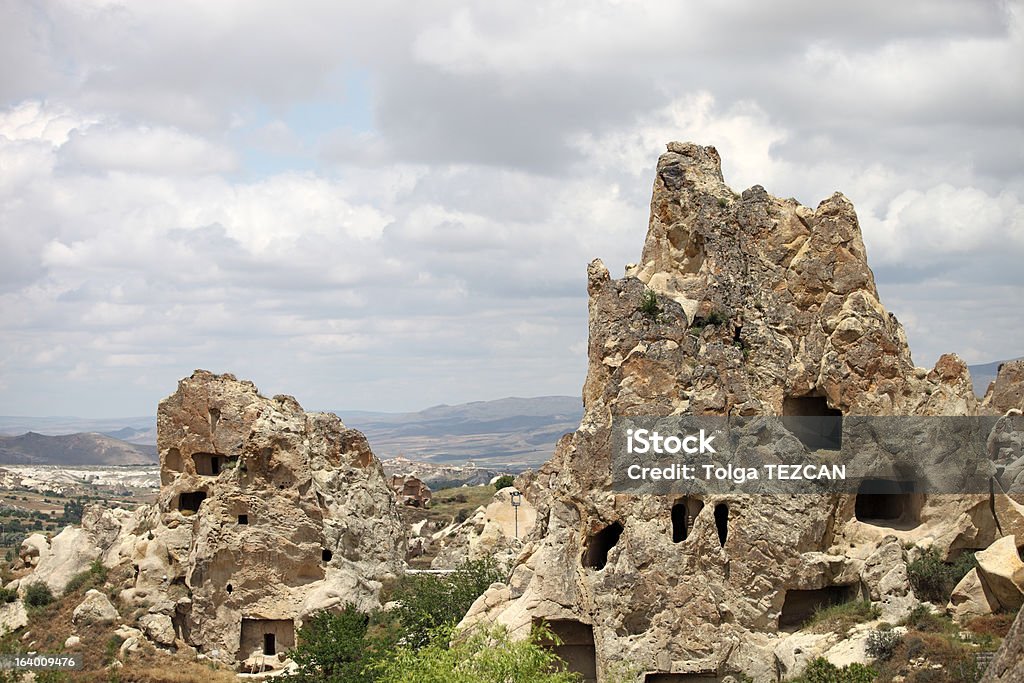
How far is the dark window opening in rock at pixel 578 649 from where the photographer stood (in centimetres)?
4400

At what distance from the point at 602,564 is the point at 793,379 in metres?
9.30

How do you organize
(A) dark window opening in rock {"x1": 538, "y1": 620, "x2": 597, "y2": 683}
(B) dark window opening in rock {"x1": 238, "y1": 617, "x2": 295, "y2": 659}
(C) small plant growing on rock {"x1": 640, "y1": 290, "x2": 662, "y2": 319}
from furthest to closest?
(B) dark window opening in rock {"x1": 238, "y1": 617, "x2": 295, "y2": 659} → (C) small plant growing on rock {"x1": 640, "y1": 290, "x2": 662, "y2": 319} → (A) dark window opening in rock {"x1": 538, "y1": 620, "x2": 597, "y2": 683}

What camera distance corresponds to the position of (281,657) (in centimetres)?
5569

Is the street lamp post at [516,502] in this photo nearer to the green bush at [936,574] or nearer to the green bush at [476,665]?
the green bush at [936,574]

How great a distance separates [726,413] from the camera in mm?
44062

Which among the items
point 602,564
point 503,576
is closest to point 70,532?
point 503,576

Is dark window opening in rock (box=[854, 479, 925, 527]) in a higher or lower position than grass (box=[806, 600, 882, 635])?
higher

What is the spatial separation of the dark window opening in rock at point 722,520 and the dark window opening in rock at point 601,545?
3326mm

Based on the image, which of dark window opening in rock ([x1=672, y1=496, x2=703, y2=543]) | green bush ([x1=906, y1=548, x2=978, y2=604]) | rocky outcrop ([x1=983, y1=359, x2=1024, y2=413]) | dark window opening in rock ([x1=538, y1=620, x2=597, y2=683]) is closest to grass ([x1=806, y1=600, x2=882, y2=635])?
green bush ([x1=906, y1=548, x2=978, y2=604])

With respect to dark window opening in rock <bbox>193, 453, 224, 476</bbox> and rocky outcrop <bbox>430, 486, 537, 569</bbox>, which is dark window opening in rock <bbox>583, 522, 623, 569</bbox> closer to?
rocky outcrop <bbox>430, 486, 537, 569</bbox>

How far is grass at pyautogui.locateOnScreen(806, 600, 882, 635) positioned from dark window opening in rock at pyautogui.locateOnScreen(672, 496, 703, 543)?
5.07 meters

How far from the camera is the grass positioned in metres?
41.0

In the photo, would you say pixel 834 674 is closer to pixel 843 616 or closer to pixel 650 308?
pixel 843 616

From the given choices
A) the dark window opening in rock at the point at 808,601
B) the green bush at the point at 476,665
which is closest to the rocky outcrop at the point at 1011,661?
the green bush at the point at 476,665
